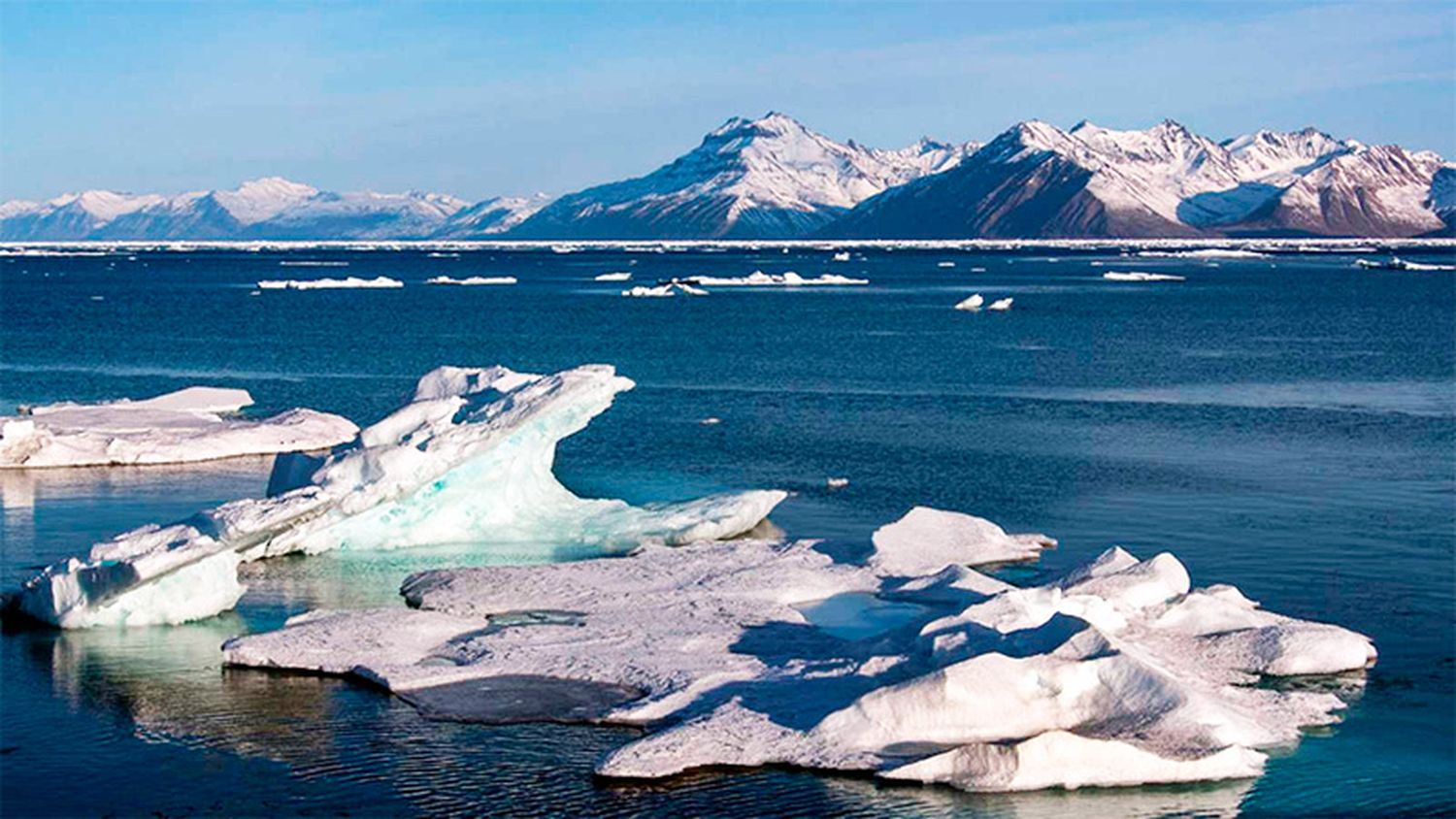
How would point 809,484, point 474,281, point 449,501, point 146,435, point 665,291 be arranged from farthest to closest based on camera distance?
point 474,281, point 665,291, point 146,435, point 809,484, point 449,501

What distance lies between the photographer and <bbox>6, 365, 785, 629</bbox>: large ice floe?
795 inches

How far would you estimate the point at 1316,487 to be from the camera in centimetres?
2894

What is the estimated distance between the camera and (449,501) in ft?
77.7

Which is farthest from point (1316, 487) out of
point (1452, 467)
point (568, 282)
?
point (568, 282)

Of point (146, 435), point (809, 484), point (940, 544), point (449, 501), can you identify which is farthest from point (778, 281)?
point (940, 544)

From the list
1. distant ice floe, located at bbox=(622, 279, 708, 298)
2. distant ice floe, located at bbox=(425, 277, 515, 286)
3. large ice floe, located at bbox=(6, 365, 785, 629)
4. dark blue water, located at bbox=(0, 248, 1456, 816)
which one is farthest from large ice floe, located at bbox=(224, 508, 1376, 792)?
distant ice floe, located at bbox=(425, 277, 515, 286)

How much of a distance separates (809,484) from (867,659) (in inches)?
516

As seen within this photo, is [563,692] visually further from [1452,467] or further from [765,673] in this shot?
[1452,467]

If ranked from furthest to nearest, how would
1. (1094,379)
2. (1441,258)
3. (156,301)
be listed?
(1441,258), (156,301), (1094,379)

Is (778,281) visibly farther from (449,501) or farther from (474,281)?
(449,501)

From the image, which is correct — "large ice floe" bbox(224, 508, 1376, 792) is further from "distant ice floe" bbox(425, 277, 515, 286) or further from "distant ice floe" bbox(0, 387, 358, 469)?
"distant ice floe" bbox(425, 277, 515, 286)

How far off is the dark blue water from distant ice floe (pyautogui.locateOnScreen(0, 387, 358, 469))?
1022 millimetres

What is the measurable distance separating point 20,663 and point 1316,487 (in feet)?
66.4

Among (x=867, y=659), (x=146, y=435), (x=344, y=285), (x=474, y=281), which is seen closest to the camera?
(x=867, y=659)
